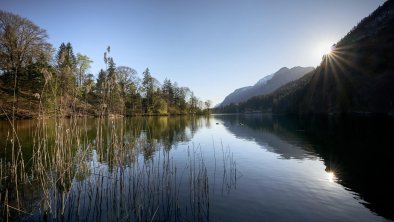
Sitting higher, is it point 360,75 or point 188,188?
point 360,75

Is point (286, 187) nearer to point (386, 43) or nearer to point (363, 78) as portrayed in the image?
point (363, 78)

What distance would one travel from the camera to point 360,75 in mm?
93125

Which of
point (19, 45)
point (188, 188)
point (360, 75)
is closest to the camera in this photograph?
point (188, 188)

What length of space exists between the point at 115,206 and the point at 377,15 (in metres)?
154

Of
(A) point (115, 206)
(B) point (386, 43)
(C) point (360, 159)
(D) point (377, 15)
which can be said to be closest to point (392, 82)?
(B) point (386, 43)

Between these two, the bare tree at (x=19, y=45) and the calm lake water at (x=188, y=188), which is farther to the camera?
the bare tree at (x=19, y=45)

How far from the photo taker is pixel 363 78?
299 feet

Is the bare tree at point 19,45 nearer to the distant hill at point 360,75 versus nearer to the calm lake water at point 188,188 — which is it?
the calm lake water at point 188,188

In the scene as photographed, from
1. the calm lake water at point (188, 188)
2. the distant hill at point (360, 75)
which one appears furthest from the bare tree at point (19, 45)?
the distant hill at point (360, 75)

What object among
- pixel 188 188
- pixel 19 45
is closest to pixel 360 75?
pixel 188 188

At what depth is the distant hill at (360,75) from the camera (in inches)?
3187

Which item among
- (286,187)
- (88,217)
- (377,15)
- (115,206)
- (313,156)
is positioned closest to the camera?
(88,217)

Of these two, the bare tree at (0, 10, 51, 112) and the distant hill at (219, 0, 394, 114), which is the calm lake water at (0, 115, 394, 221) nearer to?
the bare tree at (0, 10, 51, 112)

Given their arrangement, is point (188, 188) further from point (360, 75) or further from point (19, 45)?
point (360, 75)
